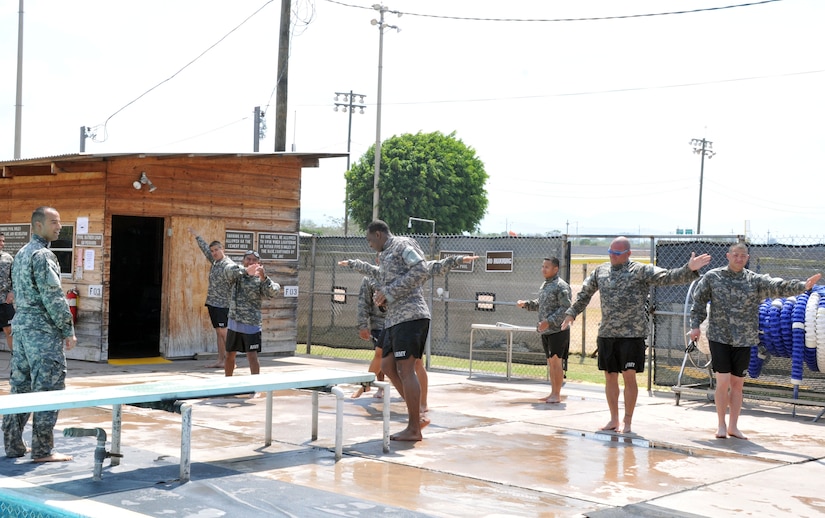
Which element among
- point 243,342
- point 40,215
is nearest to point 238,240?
point 243,342

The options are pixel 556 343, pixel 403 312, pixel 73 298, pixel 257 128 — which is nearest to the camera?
pixel 403 312

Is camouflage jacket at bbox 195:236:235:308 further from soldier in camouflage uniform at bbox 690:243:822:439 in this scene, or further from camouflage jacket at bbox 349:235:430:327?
soldier in camouflage uniform at bbox 690:243:822:439

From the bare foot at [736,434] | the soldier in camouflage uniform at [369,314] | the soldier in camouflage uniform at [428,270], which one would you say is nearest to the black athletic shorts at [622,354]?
the bare foot at [736,434]

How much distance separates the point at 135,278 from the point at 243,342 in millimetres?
8297

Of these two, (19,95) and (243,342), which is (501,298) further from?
(19,95)

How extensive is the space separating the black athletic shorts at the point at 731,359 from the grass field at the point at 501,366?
4.76 meters

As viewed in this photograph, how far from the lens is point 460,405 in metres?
11.1

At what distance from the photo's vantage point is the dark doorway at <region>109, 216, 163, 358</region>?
18625 mm

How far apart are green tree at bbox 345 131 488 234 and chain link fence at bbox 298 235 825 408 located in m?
36.7

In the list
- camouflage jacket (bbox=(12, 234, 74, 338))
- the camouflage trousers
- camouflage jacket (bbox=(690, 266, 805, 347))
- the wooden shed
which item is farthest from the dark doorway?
camouflage jacket (bbox=(690, 266, 805, 347))

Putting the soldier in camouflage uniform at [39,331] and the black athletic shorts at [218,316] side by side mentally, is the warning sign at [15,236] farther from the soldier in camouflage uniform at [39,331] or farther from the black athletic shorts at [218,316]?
the soldier in camouflage uniform at [39,331]

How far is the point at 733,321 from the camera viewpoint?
9.19 metres

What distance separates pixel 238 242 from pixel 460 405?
6.44 meters

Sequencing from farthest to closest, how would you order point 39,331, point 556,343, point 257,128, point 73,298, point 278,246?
point 257,128
point 278,246
point 73,298
point 556,343
point 39,331
